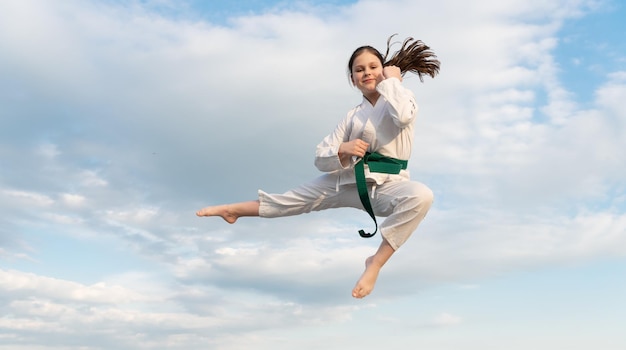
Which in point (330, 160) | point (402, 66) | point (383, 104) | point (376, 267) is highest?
point (402, 66)

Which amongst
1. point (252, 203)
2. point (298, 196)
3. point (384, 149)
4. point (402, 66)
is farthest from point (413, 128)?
point (252, 203)

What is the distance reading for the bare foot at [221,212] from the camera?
342 inches

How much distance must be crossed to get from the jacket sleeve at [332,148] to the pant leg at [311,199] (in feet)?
0.99

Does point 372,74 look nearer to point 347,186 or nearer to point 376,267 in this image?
point 347,186

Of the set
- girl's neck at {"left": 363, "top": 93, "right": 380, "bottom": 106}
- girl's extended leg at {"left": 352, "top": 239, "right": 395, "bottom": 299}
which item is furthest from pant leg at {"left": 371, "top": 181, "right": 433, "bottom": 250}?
girl's neck at {"left": 363, "top": 93, "right": 380, "bottom": 106}

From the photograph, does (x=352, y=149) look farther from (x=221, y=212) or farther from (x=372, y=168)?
(x=221, y=212)

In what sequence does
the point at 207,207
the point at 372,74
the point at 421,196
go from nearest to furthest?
the point at 421,196 < the point at 372,74 < the point at 207,207

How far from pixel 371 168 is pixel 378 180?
148mm

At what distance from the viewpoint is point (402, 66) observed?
8.68 metres

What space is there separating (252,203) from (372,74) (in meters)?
1.98

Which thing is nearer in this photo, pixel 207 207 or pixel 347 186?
pixel 347 186

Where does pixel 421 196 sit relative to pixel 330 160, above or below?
below

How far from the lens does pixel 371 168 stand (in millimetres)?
8016

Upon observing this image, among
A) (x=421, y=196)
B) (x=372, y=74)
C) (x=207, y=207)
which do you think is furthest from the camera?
(x=207, y=207)
